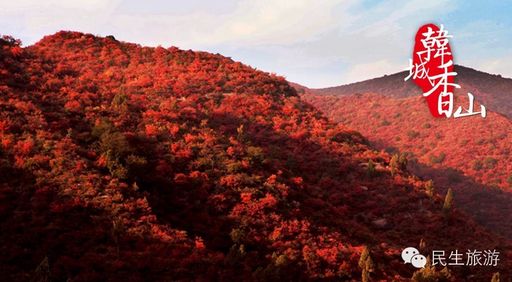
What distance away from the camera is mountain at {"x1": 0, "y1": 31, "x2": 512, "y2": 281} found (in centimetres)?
1425

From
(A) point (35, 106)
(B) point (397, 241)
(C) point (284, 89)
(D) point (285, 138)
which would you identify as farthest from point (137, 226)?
(C) point (284, 89)

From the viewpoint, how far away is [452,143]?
57.0 metres

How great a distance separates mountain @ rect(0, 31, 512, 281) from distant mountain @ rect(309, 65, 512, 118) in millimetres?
71059

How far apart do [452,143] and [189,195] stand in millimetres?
48444

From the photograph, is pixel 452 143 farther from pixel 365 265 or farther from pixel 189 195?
pixel 189 195

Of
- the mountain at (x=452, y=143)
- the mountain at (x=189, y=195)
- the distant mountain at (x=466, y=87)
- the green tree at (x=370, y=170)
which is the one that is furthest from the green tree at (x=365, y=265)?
the distant mountain at (x=466, y=87)

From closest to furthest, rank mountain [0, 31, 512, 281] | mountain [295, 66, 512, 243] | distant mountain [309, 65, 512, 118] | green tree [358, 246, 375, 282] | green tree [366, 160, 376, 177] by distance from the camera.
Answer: mountain [0, 31, 512, 281], green tree [358, 246, 375, 282], green tree [366, 160, 376, 177], mountain [295, 66, 512, 243], distant mountain [309, 65, 512, 118]

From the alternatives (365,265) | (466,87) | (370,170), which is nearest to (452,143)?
(370,170)

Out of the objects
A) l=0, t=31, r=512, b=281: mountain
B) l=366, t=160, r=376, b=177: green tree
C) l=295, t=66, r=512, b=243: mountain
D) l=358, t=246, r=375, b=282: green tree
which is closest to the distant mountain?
l=295, t=66, r=512, b=243: mountain

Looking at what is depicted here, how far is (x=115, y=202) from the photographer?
16.3 metres

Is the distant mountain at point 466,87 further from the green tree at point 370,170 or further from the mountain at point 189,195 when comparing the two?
the mountain at point 189,195

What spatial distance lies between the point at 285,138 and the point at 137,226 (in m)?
18.7

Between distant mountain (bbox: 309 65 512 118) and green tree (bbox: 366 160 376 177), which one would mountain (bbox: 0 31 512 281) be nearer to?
green tree (bbox: 366 160 376 177)

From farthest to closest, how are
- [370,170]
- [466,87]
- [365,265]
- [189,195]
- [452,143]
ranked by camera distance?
[466,87] → [452,143] → [370,170] → [189,195] → [365,265]
